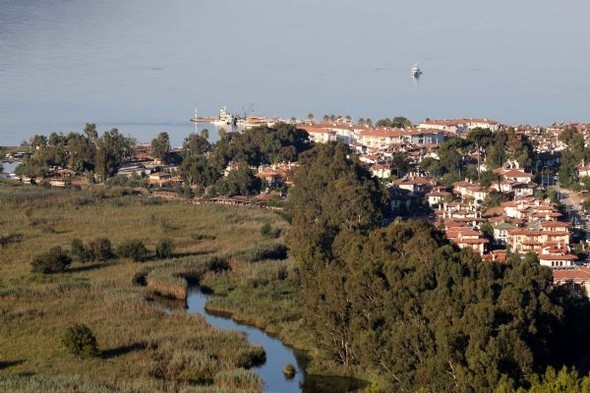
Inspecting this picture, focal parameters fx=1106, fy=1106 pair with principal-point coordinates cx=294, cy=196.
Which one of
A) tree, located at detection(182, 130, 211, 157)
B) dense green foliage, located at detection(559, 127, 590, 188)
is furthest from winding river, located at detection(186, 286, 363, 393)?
tree, located at detection(182, 130, 211, 157)

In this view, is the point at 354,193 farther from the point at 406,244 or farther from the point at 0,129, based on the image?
the point at 0,129

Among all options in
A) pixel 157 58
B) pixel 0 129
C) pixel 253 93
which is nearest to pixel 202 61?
pixel 157 58

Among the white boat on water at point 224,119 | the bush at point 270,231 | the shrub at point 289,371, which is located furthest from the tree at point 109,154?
the shrub at point 289,371

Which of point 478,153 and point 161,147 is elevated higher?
point 478,153

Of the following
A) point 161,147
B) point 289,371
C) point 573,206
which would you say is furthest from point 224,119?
point 289,371

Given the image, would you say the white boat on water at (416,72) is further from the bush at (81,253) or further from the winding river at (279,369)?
the winding river at (279,369)

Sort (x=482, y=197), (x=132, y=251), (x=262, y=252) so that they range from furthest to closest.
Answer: (x=482, y=197) → (x=262, y=252) → (x=132, y=251)

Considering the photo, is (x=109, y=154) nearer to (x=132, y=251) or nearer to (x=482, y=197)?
(x=482, y=197)
